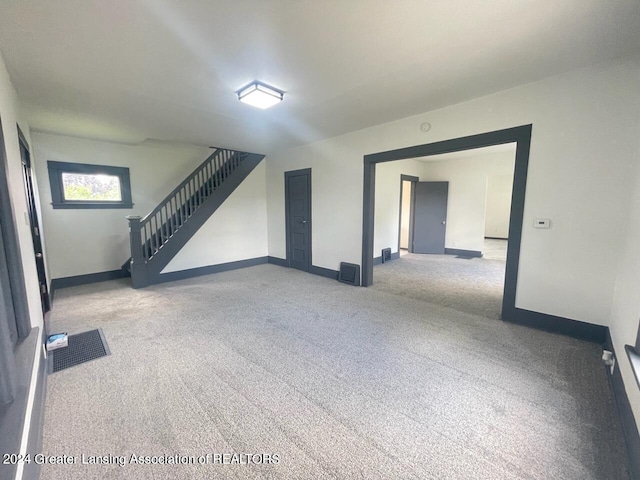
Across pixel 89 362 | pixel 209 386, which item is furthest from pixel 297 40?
pixel 89 362

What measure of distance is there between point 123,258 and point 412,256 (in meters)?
6.66

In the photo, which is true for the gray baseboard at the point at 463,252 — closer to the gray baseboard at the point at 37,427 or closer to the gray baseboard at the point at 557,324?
the gray baseboard at the point at 557,324

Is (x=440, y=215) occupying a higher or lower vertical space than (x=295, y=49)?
lower

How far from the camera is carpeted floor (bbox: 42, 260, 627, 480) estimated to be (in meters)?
1.43

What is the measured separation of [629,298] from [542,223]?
1.07m

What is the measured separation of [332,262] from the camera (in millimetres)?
5070

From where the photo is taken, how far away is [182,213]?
5285 millimetres

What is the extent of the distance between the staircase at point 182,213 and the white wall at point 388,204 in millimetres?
2895

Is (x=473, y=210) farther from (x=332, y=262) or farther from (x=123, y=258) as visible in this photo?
(x=123, y=258)

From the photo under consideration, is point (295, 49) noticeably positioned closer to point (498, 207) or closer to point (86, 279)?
point (86, 279)

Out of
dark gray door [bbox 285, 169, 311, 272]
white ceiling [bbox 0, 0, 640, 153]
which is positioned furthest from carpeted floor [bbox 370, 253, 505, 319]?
white ceiling [bbox 0, 0, 640, 153]

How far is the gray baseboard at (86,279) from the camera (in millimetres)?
4557

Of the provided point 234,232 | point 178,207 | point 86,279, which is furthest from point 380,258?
point 86,279

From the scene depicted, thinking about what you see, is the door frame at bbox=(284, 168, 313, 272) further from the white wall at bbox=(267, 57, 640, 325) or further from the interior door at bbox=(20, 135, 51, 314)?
the interior door at bbox=(20, 135, 51, 314)
